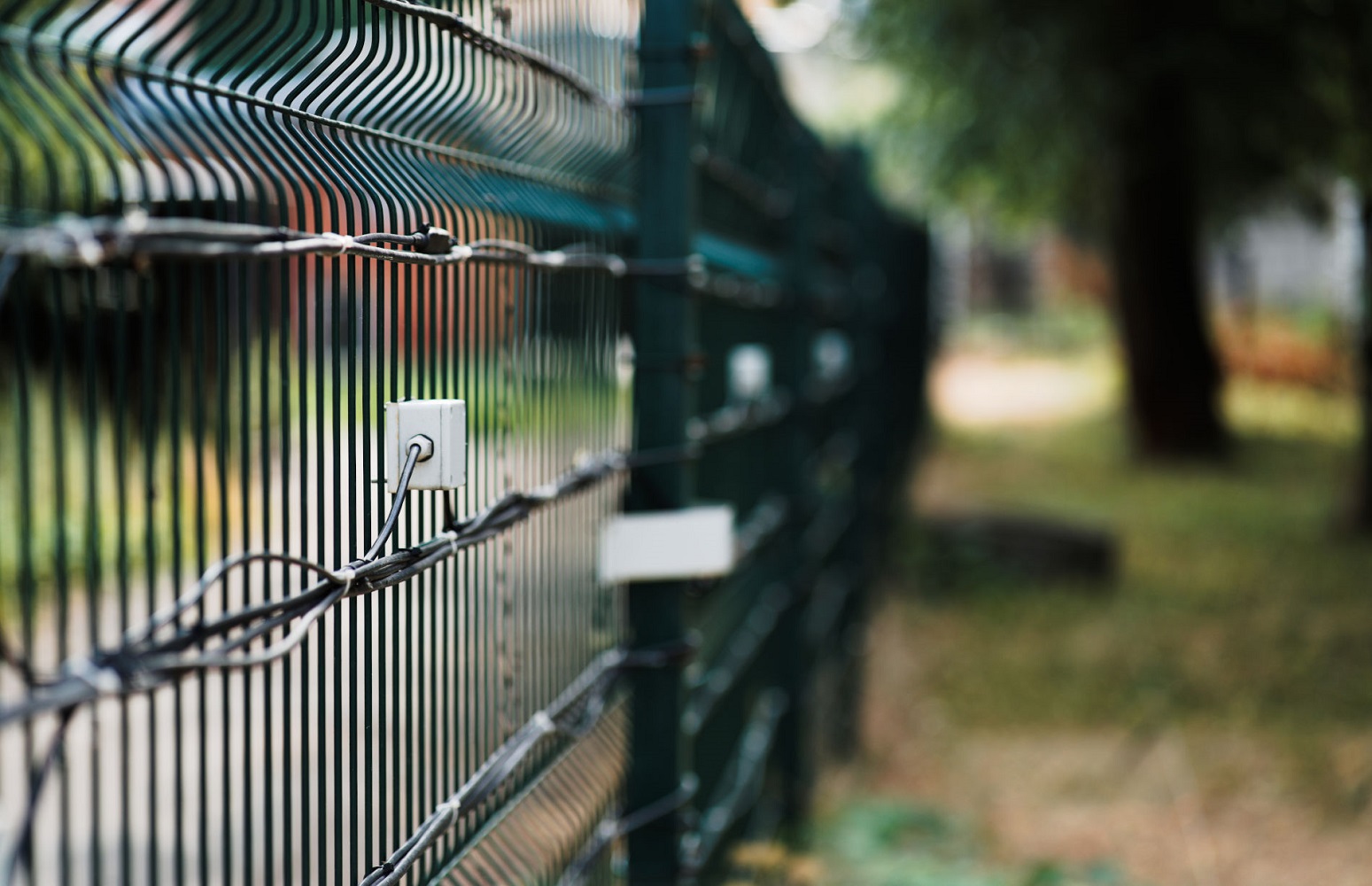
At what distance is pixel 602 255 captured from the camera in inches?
93.7

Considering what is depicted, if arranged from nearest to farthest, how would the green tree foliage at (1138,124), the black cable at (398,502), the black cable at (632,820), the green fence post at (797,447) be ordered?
the black cable at (398,502) → the black cable at (632,820) → the green fence post at (797,447) → the green tree foliage at (1138,124)

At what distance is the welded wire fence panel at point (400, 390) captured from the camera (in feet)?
3.49

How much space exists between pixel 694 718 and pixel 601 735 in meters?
0.63

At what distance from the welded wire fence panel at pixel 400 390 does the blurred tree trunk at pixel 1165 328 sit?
10181 mm

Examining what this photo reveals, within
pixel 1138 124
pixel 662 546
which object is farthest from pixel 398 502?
pixel 1138 124

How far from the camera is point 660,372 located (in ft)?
8.49

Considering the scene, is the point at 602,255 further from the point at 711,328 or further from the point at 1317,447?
the point at 1317,447

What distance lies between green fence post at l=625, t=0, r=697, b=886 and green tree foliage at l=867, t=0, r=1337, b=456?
5879 millimetres

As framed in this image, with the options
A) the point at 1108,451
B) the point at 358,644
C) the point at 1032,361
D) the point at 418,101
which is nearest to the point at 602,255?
the point at 418,101

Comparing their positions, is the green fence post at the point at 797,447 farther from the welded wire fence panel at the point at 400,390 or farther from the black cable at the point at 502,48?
the black cable at the point at 502,48

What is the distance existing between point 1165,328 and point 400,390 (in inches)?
509

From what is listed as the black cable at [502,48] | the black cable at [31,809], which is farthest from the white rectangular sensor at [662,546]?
the black cable at [31,809]

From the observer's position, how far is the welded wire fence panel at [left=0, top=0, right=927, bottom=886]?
3.49 feet

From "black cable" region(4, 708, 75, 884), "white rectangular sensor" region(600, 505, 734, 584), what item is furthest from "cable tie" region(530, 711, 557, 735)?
"black cable" region(4, 708, 75, 884)
